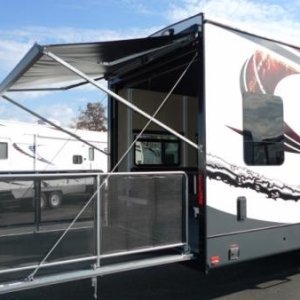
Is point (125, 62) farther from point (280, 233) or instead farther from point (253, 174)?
point (280, 233)

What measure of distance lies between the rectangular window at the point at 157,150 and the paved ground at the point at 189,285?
1516mm

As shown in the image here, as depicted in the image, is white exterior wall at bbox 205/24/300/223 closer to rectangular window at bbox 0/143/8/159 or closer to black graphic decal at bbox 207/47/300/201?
black graphic decal at bbox 207/47/300/201

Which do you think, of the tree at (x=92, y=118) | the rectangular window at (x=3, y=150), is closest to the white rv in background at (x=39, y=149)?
the rectangular window at (x=3, y=150)

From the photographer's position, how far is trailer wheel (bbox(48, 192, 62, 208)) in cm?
438

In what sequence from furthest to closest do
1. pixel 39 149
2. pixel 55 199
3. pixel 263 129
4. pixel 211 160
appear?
pixel 39 149, pixel 263 129, pixel 211 160, pixel 55 199

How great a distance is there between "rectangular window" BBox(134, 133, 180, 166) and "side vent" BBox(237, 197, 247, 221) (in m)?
2.19

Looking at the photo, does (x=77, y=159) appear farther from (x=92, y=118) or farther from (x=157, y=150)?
(x=92, y=118)

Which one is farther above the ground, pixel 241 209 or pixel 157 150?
pixel 157 150

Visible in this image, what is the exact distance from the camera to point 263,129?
18.5 ft

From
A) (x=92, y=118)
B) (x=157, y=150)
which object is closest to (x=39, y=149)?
(x=157, y=150)

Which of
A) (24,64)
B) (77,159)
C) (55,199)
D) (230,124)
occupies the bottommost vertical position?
(55,199)

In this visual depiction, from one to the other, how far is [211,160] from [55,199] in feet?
5.38

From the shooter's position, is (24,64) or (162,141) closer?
(24,64)

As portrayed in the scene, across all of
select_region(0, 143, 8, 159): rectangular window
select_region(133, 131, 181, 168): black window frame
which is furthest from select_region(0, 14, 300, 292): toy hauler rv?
select_region(0, 143, 8, 159): rectangular window
